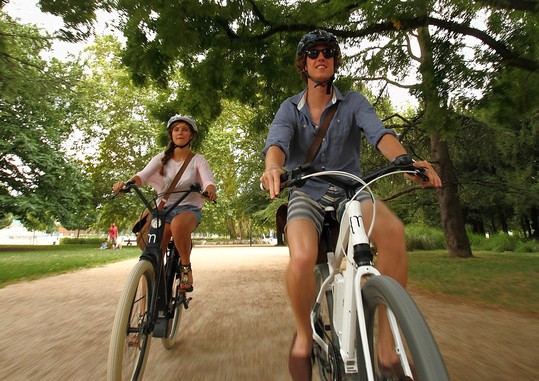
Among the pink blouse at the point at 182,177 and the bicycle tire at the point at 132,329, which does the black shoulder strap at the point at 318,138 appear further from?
the pink blouse at the point at 182,177

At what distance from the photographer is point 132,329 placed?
2.75 metres

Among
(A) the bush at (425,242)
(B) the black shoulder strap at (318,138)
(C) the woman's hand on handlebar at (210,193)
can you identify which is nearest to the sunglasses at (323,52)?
(B) the black shoulder strap at (318,138)

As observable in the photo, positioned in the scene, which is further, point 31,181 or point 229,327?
point 31,181

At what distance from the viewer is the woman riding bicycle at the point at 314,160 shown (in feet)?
6.62

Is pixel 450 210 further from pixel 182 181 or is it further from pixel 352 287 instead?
pixel 352 287

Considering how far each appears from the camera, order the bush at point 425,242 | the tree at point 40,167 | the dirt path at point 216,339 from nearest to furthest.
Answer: the dirt path at point 216,339 → the bush at point 425,242 → the tree at point 40,167

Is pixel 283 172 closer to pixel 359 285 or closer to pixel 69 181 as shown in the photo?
pixel 359 285

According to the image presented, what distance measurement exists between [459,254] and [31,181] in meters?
24.3

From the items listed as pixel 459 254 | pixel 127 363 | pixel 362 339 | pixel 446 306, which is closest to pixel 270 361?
pixel 127 363

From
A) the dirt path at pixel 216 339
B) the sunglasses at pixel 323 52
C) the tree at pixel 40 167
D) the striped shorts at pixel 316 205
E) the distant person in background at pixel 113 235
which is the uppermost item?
the tree at pixel 40 167

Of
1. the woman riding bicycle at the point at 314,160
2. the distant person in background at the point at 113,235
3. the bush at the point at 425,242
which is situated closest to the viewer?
the woman riding bicycle at the point at 314,160

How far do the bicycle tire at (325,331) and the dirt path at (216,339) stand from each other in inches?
32.9

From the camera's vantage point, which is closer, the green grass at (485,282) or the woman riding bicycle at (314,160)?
the woman riding bicycle at (314,160)

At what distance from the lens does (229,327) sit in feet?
15.1
